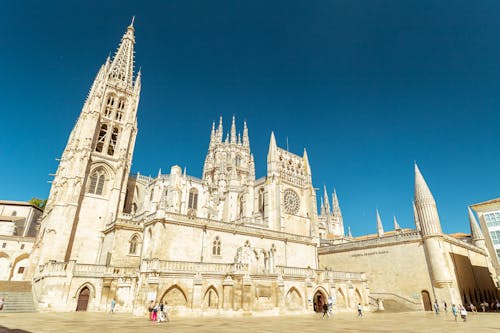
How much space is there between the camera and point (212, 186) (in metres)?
52.5

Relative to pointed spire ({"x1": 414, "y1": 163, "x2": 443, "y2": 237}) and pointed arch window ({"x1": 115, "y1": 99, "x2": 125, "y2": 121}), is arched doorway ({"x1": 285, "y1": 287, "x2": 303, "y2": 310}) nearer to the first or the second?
pointed spire ({"x1": 414, "y1": 163, "x2": 443, "y2": 237})

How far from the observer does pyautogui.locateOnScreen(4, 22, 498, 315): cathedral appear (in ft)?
63.1

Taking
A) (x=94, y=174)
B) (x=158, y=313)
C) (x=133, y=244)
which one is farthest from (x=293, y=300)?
(x=94, y=174)

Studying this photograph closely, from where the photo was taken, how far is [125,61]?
46.5 m

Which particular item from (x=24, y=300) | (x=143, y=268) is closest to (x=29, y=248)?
(x=24, y=300)

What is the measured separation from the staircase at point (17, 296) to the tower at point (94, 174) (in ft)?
8.42

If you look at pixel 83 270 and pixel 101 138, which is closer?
pixel 83 270

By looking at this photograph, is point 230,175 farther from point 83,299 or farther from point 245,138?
point 83,299

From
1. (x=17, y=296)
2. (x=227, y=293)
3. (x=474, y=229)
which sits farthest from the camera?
(x=474, y=229)

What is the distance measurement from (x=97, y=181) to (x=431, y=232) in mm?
36347

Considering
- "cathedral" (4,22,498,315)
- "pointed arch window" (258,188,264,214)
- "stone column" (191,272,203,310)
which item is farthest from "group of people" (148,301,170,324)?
"pointed arch window" (258,188,264,214)

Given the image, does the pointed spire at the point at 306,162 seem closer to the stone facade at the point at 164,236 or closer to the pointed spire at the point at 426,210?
the stone facade at the point at 164,236

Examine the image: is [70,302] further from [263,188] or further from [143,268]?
[263,188]

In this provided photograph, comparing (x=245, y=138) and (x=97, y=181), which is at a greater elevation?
(x=245, y=138)
